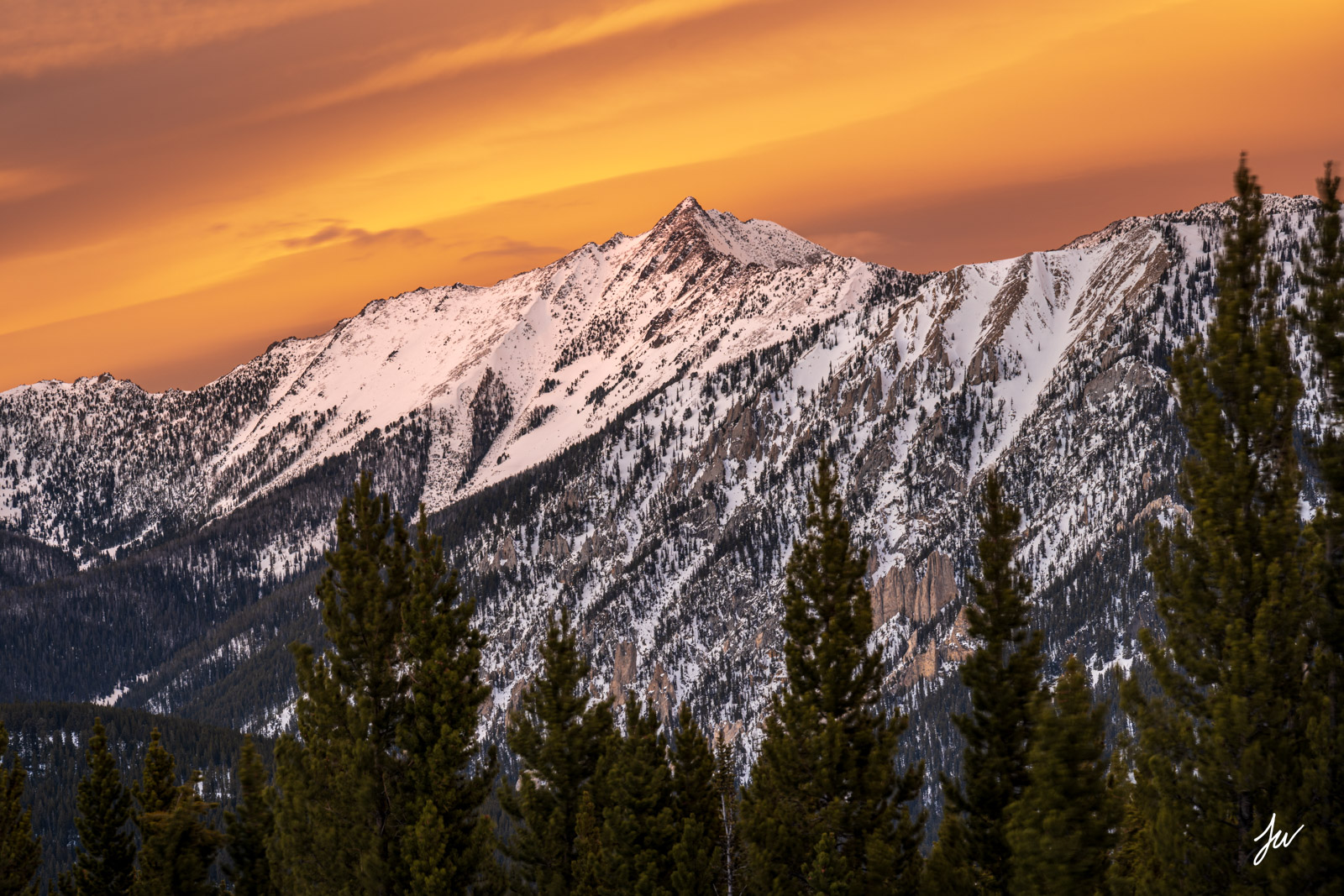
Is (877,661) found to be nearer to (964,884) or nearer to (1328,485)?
(964,884)

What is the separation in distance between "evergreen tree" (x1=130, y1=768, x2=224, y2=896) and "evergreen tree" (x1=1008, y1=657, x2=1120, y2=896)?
1272 inches

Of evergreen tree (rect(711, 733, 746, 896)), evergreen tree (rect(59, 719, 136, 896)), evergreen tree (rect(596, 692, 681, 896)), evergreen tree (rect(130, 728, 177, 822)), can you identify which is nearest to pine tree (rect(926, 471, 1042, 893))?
evergreen tree (rect(711, 733, 746, 896))

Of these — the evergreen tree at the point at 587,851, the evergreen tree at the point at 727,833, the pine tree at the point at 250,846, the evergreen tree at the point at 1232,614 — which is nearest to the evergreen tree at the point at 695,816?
the evergreen tree at the point at 727,833

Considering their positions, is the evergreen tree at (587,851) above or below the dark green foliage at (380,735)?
below

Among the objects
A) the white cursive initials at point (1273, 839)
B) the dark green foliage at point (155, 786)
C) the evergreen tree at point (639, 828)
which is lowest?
the white cursive initials at point (1273, 839)

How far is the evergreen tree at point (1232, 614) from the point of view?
22.9 m

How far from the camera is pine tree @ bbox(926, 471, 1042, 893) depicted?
35.3 m

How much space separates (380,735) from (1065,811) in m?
19.9

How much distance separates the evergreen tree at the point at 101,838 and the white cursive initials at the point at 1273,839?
42.7m

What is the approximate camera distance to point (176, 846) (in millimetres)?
45906

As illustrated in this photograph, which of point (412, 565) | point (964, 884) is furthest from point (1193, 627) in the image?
point (412, 565)

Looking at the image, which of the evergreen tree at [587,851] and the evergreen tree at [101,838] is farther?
the evergreen tree at [101,838]

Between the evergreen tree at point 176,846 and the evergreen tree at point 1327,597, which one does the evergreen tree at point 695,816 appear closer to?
the evergreen tree at point 176,846

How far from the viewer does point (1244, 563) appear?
23.9 meters
